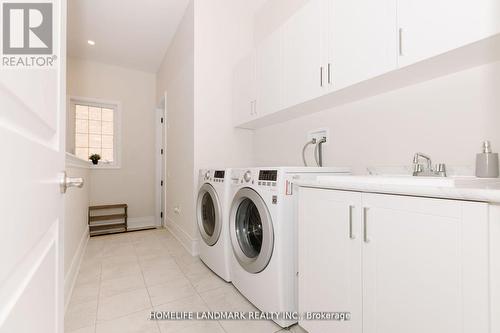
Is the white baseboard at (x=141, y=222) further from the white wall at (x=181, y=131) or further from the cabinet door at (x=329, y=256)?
the cabinet door at (x=329, y=256)

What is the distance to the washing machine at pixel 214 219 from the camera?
1.93m

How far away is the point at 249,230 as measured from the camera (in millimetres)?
1802

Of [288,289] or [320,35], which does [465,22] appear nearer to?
[320,35]

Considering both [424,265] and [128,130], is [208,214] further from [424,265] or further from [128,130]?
[128,130]

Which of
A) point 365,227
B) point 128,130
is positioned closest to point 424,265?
point 365,227

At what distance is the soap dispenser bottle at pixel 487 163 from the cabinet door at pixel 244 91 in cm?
170

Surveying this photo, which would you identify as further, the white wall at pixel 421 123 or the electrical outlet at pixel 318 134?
the electrical outlet at pixel 318 134

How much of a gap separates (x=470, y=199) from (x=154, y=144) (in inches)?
173

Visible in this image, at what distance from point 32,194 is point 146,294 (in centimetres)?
172

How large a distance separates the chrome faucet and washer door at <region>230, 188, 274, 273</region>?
844mm

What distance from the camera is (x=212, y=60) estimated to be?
2.63 metres

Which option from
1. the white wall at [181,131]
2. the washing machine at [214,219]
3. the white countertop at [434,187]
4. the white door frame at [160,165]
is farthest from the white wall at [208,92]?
the white countertop at [434,187]

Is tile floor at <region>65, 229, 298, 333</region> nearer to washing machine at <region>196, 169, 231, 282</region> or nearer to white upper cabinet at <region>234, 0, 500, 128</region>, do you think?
washing machine at <region>196, 169, 231, 282</region>

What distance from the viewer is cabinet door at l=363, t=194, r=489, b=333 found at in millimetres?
684
